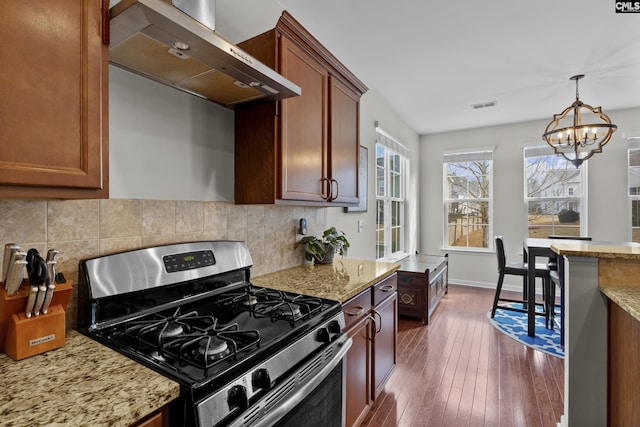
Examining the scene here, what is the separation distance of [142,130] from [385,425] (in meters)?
2.07

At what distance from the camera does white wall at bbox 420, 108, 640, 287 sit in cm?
439

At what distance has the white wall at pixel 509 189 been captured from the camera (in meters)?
4.39

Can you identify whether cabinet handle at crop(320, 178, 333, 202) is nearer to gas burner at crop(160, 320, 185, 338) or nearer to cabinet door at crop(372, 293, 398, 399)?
cabinet door at crop(372, 293, 398, 399)

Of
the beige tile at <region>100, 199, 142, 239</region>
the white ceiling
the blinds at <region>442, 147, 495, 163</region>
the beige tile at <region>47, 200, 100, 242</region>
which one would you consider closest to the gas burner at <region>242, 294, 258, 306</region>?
the beige tile at <region>100, 199, 142, 239</region>

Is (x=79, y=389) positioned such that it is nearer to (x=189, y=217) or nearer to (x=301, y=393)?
(x=301, y=393)

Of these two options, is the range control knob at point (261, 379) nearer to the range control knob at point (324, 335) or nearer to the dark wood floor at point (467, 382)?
the range control knob at point (324, 335)

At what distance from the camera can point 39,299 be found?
91 cm

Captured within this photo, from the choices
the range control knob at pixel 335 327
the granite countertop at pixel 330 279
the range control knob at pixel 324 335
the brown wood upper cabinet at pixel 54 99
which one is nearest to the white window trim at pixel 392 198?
the granite countertop at pixel 330 279

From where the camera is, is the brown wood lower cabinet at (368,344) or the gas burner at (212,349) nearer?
the gas burner at (212,349)

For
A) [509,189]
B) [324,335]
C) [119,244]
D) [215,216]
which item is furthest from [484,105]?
[119,244]

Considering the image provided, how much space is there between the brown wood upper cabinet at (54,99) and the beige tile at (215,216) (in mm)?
732

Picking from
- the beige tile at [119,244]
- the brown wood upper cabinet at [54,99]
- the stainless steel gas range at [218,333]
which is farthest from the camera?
the beige tile at [119,244]

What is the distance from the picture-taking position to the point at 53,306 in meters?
0.96

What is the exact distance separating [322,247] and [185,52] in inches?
60.2
